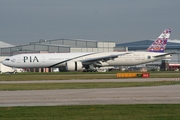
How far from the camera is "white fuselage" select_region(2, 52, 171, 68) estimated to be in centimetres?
8262

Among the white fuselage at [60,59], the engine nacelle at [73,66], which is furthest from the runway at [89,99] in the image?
the white fuselage at [60,59]

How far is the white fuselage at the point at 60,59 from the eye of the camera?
8262cm

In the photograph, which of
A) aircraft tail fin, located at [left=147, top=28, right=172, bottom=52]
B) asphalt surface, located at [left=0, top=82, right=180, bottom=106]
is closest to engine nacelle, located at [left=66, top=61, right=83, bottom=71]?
aircraft tail fin, located at [left=147, top=28, right=172, bottom=52]

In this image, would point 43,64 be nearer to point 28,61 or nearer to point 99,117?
point 28,61

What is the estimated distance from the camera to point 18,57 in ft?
274

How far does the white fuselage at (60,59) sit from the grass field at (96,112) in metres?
62.9

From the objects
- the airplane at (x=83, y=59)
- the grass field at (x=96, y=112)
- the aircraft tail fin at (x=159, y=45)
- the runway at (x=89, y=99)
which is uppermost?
the aircraft tail fin at (x=159, y=45)

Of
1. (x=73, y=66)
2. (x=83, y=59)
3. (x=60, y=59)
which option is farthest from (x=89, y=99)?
(x=83, y=59)

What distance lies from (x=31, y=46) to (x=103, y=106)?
97.7 meters

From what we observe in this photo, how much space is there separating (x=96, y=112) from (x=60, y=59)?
65264 millimetres

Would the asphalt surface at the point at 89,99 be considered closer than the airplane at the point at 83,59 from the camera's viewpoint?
Yes

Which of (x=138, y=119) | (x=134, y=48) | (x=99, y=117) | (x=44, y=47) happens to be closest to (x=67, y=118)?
(x=99, y=117)

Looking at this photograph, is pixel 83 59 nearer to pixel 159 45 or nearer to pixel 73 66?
pixel 73 66

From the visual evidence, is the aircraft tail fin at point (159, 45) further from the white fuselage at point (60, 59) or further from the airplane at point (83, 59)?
the airplane at point (83, 59)
